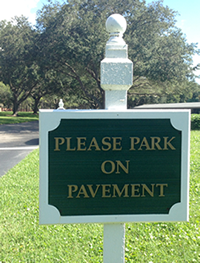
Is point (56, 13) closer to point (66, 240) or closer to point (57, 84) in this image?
point (57, 84)

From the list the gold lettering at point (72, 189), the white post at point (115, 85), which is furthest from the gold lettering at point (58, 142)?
the white post at point (115, 85)

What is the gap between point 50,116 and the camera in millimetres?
1948

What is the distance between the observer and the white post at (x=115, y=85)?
2053 mm

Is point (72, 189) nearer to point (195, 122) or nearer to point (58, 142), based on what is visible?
point (58, 142)

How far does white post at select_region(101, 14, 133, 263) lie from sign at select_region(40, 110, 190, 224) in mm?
172

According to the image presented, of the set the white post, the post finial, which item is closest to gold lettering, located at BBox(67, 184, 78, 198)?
the white post

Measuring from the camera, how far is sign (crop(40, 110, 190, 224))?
1.97m

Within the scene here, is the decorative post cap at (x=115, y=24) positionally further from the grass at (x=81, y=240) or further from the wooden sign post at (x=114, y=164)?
the grass at (x=81, y=240)

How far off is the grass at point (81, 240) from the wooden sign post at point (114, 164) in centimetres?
134

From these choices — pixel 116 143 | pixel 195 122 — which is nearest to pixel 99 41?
pixel 195 122

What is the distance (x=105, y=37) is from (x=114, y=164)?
17567 millimetres

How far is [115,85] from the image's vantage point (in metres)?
2.07

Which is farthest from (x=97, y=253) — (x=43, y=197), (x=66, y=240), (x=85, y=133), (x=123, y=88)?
(x=123, y=88)

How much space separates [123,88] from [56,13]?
783 inches
